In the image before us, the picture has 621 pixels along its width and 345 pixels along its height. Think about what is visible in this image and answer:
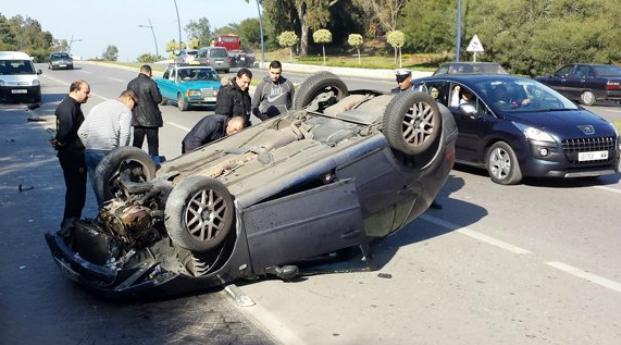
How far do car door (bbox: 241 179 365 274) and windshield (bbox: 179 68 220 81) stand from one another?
17.6 metres

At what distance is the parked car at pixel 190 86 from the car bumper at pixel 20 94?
5239 millimetres

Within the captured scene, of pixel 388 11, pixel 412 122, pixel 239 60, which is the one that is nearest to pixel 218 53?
pixel 239 60

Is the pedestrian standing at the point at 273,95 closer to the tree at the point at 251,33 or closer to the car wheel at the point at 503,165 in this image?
the car wheel at the point at 503,165

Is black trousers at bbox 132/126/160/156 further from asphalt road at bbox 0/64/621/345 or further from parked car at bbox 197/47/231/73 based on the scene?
parked car at bbox 197/47/231/73

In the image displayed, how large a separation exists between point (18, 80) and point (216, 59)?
21.7 metres

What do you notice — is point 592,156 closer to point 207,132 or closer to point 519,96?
point 519,96

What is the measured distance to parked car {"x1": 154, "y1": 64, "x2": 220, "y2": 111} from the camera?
2097 cm

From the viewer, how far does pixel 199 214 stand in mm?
4844

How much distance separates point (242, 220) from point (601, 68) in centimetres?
2067

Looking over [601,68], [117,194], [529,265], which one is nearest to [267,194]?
[117,194]

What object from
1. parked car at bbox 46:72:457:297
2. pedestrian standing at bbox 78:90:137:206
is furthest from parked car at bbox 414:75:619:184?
pedestrian standing at bbox 78:90:137:206

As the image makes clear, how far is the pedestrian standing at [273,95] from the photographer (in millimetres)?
9164

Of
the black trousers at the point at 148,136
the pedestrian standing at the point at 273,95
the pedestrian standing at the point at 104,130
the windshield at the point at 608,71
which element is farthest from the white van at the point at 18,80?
the windshield at the point at 608,71

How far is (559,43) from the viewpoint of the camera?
111 ft
